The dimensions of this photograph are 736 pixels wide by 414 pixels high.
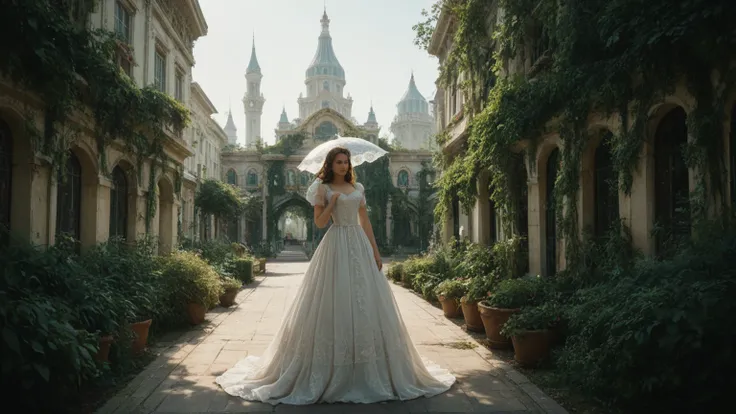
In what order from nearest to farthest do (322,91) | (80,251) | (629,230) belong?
(629,230) → (80,251) → (322,91)

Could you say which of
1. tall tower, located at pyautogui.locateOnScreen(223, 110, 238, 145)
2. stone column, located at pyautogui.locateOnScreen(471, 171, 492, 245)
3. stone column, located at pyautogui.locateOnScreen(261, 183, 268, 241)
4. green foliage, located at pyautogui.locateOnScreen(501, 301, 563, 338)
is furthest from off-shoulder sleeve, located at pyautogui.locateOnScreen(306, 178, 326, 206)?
tall tower, located at pyautogui.locateOnScreen(223, 110, 238, 145)

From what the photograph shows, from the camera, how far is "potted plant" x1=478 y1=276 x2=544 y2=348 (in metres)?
Result: 6.73

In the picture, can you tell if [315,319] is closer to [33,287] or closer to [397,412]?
[397,412]

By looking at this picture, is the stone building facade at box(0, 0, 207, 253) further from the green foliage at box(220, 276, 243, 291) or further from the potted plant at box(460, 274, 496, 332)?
the potted plant at box(460, 274, 496, 332)

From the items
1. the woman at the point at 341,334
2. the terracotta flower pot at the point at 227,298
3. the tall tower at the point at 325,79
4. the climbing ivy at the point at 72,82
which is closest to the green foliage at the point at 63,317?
the woman at the point at 341,334

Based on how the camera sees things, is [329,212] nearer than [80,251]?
Yes

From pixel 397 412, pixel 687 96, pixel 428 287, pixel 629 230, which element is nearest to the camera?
pixel 397 412

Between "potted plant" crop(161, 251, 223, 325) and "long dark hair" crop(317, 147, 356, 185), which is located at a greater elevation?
"long dark hair" crop(317, 147, 356, 185)

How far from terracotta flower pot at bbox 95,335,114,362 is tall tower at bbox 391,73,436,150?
85.1 m

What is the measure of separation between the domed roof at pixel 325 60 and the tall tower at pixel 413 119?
13.0 m

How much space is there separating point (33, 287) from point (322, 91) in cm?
7534

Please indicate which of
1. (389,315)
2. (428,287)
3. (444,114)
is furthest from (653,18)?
(444,114)

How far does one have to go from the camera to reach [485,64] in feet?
41.1

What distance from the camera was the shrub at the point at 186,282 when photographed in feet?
27.4
